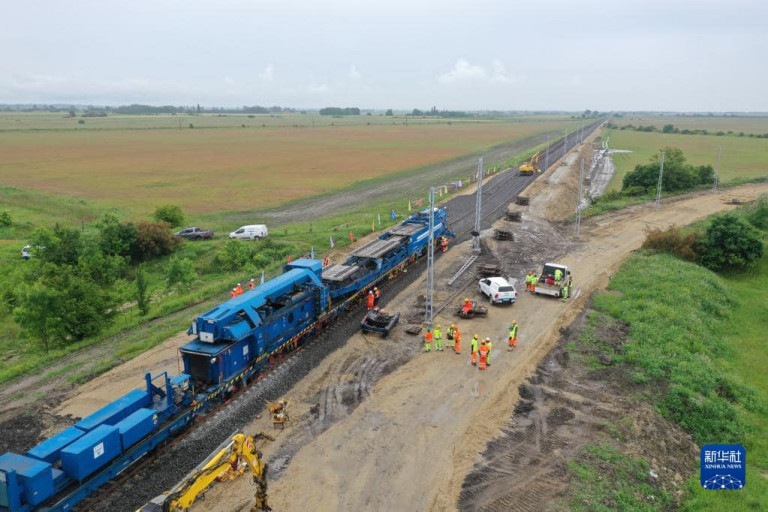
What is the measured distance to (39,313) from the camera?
82.9 ft

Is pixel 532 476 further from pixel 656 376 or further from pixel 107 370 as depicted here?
pixel 107 370

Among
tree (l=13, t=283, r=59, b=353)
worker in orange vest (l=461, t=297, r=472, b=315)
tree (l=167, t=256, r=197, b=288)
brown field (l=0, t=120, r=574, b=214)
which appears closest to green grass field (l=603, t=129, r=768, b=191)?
brown field (l=0, t=120, r=574, b=214)

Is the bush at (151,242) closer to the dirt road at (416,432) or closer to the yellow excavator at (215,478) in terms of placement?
the dirt road at (416,432)

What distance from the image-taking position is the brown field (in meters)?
68.5

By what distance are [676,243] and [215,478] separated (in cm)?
3595

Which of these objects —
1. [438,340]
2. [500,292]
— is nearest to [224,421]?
[438,340]

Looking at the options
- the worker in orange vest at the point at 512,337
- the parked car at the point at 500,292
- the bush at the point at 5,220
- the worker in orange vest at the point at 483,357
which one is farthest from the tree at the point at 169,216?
the worker in orange vest at the point at 483,357

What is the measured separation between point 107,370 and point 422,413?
13.6 m

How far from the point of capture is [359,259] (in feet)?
99.5

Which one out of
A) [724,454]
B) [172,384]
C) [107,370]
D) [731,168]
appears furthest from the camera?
[731,168]

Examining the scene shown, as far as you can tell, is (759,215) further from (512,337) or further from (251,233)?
(251,233)

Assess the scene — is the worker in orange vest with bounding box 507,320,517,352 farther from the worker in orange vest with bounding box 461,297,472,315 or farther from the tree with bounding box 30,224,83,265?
the tree with bounding box 30,224,83,265

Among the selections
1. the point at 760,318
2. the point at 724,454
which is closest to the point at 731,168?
the point at 760,318

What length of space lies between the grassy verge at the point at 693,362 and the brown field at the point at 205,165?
43.8 metres
